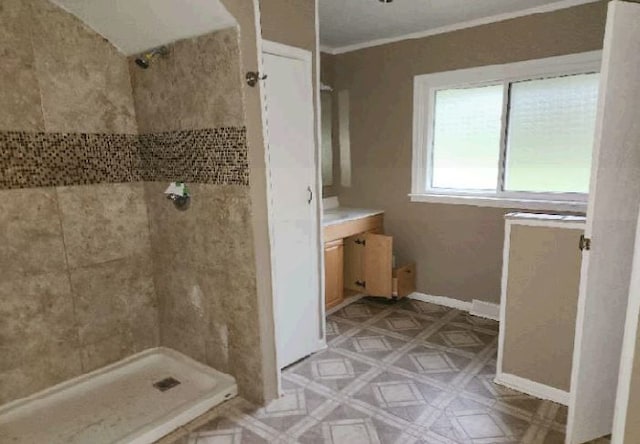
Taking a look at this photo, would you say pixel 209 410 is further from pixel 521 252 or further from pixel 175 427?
pixel 521 252

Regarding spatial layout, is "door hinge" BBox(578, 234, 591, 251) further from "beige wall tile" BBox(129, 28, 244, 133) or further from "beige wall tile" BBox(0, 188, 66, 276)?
"beige wall tile" BBox(0, 188, 66, 276)

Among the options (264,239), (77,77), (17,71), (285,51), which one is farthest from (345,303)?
(17,71)

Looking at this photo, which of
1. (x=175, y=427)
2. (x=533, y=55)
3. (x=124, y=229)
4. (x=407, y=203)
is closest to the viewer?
(x=175, y=427)

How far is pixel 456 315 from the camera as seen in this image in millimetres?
3311

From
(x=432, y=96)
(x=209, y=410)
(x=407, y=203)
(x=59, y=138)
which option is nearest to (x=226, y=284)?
(x=209, y=410)

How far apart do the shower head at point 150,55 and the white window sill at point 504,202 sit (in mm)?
2304

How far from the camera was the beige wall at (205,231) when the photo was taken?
2000 millimetres

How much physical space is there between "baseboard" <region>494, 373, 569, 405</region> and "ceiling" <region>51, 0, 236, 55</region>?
242cm

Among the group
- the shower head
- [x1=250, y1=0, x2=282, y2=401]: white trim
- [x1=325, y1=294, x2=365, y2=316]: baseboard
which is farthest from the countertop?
the shower head

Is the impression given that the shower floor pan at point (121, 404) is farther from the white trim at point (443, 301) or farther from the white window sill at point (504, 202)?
the white window sill at point (504, 202)

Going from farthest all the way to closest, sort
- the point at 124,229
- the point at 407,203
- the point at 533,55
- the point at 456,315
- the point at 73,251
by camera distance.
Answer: the point at 407,203
the point at 456,315
the point at 533,55
the point at 124,229
the point at 73,251

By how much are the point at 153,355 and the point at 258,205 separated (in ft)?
4.63

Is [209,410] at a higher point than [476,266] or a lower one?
lower

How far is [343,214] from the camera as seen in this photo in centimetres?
356
